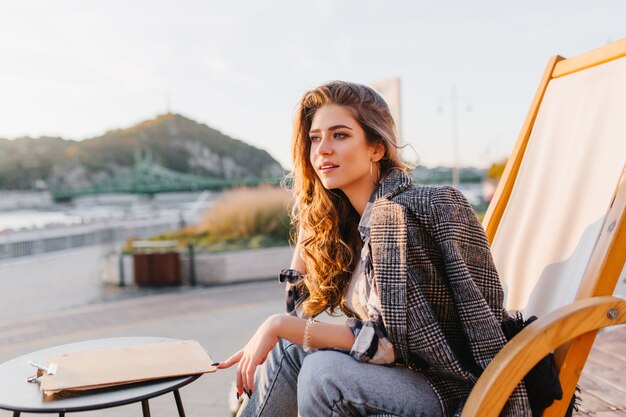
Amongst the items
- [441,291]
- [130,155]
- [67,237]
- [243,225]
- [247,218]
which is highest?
[130,155]

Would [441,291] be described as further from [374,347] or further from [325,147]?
[325,147]

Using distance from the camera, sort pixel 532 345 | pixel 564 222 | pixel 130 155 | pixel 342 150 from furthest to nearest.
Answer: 1. pixel 130 155
2. pixel 564 222
3. pixel 342 150
4. pixel 532 345

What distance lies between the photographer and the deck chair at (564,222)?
4.01 feet

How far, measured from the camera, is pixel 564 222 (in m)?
1.80

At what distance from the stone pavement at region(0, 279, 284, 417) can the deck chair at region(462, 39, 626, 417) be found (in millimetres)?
1947

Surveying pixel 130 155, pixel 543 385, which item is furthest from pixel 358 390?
pixel 130 155

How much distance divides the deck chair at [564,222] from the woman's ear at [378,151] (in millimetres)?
681

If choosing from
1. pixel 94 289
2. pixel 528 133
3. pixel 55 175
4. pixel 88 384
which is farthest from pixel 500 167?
pixel 55 175

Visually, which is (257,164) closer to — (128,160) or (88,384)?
(128,160)

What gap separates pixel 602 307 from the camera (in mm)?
1253

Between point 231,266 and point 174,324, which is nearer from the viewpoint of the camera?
point 174,324

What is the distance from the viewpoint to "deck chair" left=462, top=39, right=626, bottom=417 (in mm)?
1223

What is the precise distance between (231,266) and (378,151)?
5.98m

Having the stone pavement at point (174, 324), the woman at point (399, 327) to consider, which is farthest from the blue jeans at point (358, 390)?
the stone pavement at point (174, 324)
